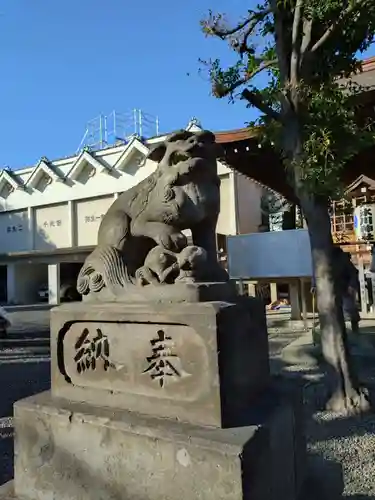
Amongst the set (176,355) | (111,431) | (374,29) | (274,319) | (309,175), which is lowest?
(274,319)

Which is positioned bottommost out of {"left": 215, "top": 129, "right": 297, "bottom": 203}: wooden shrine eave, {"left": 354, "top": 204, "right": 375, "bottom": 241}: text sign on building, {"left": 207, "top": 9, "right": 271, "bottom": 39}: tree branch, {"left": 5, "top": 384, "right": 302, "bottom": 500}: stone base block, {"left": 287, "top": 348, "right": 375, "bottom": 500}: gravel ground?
{"left": 287, "top": 348, "right": 375, "bottom": 500}: gravel ground

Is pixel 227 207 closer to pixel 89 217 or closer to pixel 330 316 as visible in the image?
pixel 89 217

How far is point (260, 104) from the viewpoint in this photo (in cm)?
439

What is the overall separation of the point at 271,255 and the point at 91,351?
26.1 feet

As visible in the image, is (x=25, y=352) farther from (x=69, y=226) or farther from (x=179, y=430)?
(x=69, y=226)

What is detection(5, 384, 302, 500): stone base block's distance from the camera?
66.0 inches

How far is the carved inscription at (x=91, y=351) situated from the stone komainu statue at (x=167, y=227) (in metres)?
0.26

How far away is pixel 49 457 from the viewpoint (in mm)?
2082

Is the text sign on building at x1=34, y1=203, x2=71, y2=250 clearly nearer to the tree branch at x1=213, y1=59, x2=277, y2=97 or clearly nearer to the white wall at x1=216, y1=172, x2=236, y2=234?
the white wall at x1=216, y1=172, x2=236, y2=234

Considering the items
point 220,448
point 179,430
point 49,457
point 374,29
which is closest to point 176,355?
point 179,430

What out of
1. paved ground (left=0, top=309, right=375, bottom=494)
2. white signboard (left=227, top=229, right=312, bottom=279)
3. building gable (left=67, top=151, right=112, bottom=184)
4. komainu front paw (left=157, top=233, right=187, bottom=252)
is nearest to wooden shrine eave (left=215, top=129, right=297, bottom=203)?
white signboard (left=227, top=229, right=312, bottom=279)

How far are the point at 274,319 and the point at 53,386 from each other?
434 inches

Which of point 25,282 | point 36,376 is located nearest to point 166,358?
point 36,376

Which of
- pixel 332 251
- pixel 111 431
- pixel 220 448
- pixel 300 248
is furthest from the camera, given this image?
pixel 300 248
